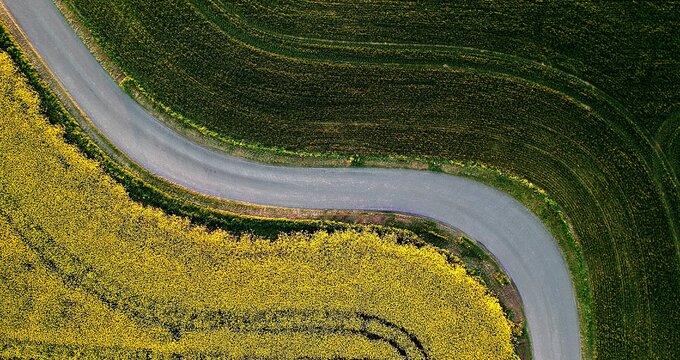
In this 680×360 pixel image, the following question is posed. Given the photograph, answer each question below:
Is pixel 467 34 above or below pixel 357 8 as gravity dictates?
below

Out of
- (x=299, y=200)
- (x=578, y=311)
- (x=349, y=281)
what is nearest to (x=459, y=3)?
(x=299, y=200)

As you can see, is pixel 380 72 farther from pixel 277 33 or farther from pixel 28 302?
pixel 28 302

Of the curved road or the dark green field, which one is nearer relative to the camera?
the dark green field

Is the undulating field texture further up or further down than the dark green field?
further down

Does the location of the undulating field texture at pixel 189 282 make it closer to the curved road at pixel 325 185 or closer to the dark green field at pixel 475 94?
the curved road at pixel 325 185

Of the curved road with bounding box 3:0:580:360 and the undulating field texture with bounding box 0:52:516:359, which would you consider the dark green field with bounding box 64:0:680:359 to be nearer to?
the curved road with bounding box 3:0:580:360

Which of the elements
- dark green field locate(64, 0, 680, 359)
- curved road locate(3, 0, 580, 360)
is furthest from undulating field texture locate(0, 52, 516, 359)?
dark green field locate(64, 0, 680, 359)

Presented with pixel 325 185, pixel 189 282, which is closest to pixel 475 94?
pixel 325 185
